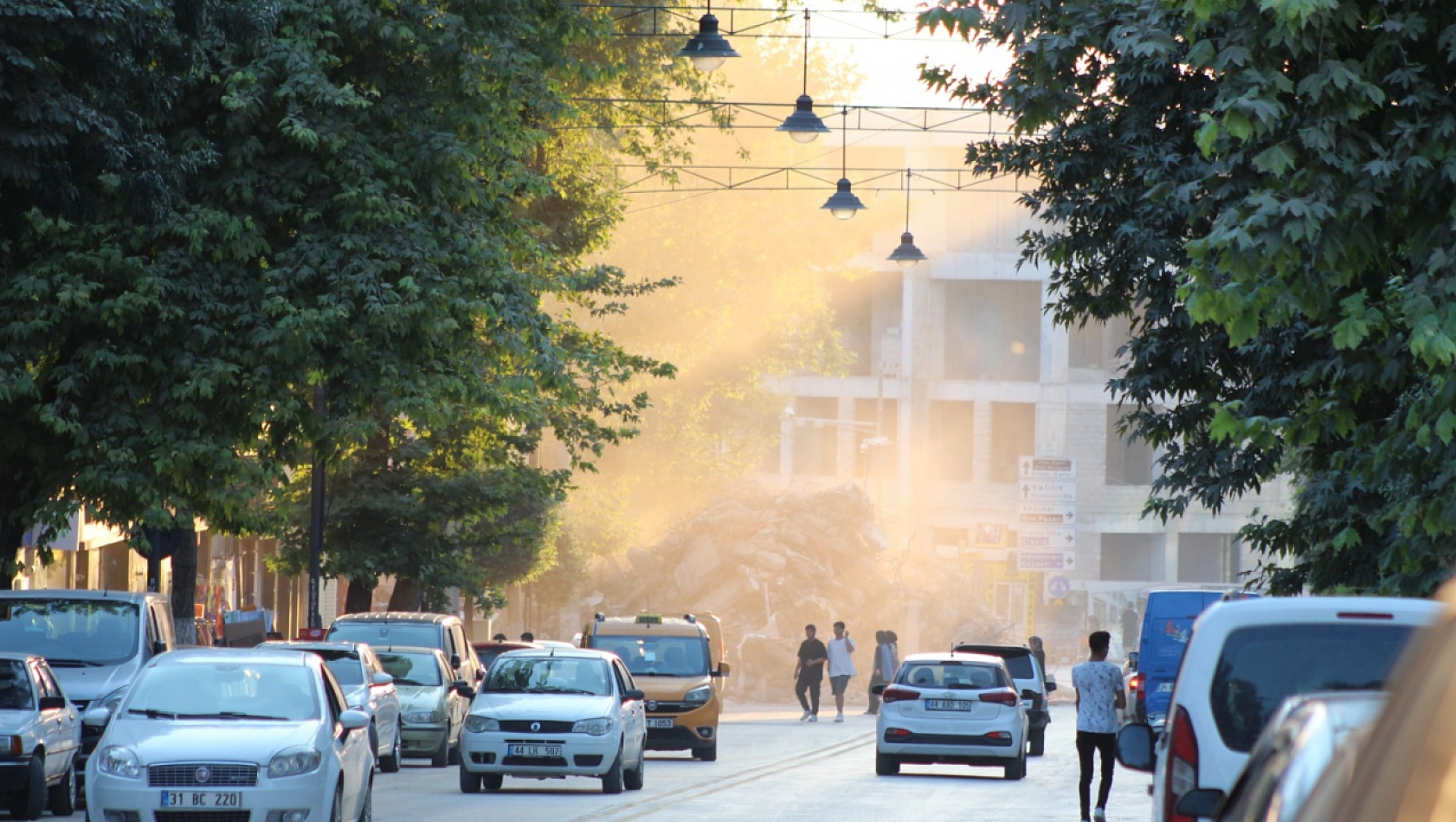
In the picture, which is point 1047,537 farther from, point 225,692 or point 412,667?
point 225,692

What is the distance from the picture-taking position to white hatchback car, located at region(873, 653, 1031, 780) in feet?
82.4

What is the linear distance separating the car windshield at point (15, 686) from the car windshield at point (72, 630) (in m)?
2.77

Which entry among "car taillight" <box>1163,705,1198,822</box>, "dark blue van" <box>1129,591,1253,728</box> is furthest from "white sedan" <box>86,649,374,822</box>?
"dark blue van" <box>1129,591,1253,728</box>

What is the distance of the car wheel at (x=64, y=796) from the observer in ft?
57.9

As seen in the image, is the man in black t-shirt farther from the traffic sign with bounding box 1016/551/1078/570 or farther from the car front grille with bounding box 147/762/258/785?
the car front grille with bounding box 147/762/258/785

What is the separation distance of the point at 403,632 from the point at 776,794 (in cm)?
931

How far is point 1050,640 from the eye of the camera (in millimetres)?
64875

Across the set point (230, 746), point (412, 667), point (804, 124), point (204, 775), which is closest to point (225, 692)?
point (230, 746)

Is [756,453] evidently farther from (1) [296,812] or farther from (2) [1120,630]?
(1) [296,812]

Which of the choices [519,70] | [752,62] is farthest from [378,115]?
[752,62]

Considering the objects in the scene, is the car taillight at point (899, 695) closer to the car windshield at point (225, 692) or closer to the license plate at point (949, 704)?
the license plate at point (949, 704)

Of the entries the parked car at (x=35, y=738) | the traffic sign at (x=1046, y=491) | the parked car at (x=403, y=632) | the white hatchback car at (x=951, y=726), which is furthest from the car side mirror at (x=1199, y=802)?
the traffic sign at (x=1046, y=491)

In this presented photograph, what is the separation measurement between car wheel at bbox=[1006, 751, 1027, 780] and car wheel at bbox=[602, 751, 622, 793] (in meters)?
6.30

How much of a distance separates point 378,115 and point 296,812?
421 inches
